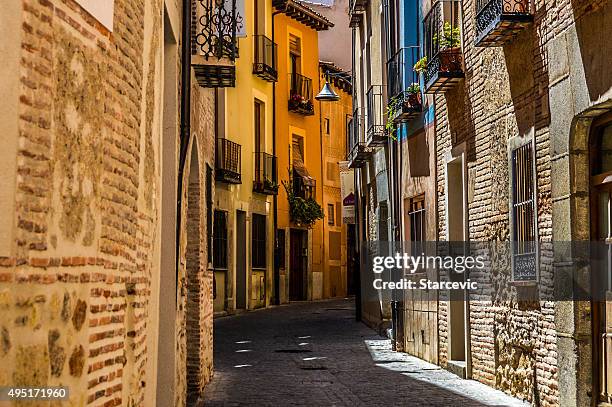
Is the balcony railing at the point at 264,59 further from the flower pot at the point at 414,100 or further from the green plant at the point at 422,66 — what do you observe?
the green plant at the point at 422,66

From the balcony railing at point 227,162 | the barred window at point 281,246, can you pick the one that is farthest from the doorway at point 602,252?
the barred window at point 281,246

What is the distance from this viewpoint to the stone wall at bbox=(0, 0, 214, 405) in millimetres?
4180

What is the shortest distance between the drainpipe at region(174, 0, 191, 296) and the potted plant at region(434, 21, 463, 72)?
14.3 ft

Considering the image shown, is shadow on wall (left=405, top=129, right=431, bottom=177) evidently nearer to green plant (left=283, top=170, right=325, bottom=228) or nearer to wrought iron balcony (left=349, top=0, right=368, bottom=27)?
wrought iron balcony (left=349, top=0, right=368, bottom=27)

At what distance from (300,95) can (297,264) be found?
6243 mm

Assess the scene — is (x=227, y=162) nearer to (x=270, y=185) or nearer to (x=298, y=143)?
(x=270, y=185)

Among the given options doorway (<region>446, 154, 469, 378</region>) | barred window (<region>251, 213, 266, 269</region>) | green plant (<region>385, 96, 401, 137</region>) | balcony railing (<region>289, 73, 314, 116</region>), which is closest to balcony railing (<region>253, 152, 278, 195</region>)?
barred window (<region>251, 213, 266, 269</region>)

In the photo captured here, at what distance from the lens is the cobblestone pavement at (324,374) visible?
11430 millimetres

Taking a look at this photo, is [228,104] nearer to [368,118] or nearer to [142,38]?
[368,118]

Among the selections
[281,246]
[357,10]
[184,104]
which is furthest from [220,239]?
[184,104]

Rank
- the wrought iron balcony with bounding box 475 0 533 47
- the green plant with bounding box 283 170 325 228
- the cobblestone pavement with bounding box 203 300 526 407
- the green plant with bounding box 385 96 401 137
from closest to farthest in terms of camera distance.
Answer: the wrought iron balcony with bounding box 475 0 533 47
the cobblestone pavement with bounding box 203 300 526 407
the green plant with bounding box 385 96 401 137
the green plant with bounding box 283 170 325 228

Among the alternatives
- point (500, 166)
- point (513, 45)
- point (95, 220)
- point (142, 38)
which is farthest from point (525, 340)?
point (95, 220)

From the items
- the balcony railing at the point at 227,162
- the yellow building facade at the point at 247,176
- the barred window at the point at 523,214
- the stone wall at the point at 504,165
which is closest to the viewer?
the stone wall at the point at 504,165

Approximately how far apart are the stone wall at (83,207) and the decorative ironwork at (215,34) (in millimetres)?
3203
